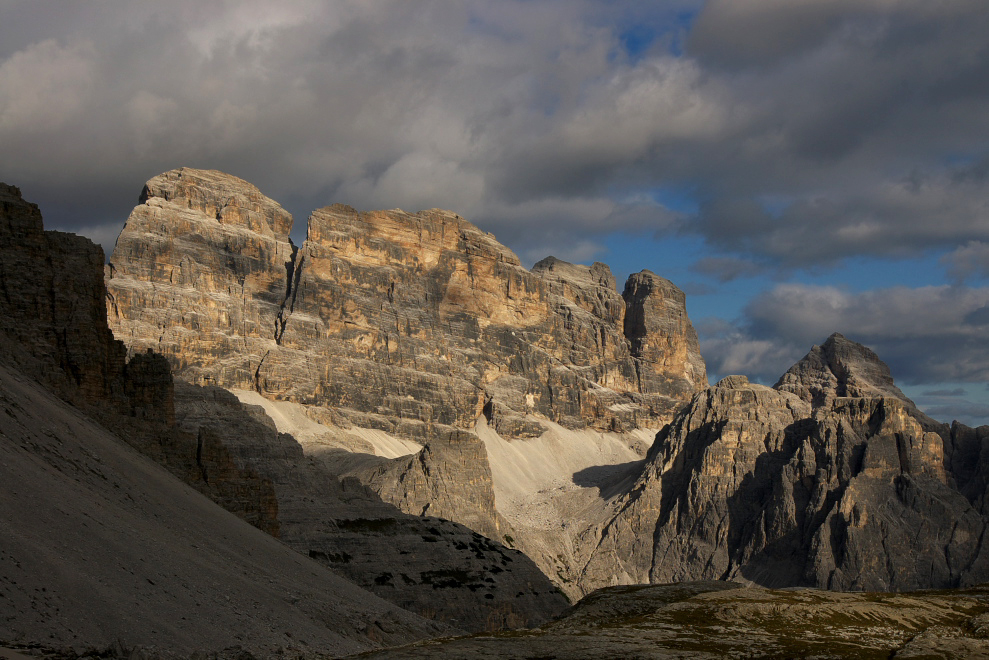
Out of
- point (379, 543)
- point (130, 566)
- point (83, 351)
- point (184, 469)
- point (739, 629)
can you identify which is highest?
point (83, 351)

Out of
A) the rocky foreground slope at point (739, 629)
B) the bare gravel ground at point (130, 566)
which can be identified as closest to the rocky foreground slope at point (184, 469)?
the bare gravel ground at point (130, 566)

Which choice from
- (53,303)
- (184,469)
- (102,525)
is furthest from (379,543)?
(102,525)

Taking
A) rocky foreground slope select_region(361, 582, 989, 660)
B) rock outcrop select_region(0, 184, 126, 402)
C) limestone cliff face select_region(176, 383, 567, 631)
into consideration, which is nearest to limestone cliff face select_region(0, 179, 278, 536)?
rock outcrop select_region(0, 184, 126, 402)

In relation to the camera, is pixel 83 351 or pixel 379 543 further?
pixel 379 543

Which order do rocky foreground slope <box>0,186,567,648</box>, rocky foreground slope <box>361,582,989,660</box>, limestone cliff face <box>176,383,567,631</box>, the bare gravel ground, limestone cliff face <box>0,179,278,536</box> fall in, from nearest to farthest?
1. the bare gravel ground
2. rocky foreground slope <box>361,582,989,660</box>
3. rocky foreground slope <box>0,186,567,648</box>
4. limestone cliff face <box>0,179,278,536</box>
5. limestone cliff face <box>176,383,567,631</box>

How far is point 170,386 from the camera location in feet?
327

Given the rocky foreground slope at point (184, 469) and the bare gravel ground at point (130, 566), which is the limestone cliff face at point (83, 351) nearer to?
the rocky foreground slope at point (184, 469)

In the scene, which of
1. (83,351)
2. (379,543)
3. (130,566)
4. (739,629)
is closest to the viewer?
(130,566)

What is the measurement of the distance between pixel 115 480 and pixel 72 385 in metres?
18.7

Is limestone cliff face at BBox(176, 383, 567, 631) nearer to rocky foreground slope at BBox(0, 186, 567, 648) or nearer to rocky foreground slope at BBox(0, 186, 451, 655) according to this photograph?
rocky foreground slope at BBox(0, 186, 567, 648)

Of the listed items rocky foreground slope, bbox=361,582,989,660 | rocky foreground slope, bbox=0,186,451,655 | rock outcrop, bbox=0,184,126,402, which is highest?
rock outcrop, bbox=0,184,126,402

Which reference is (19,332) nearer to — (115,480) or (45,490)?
(115,480)

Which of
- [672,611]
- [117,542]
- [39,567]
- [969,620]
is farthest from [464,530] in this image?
[39,567]

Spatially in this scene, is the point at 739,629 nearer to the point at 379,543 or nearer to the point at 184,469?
the point at 184,469
